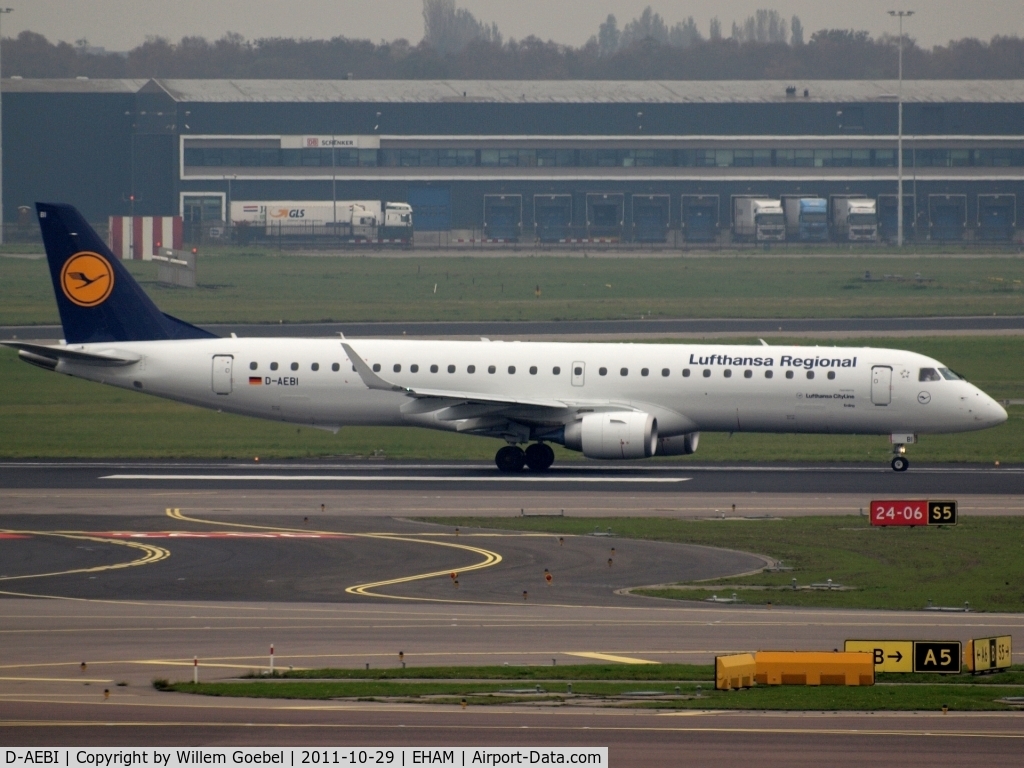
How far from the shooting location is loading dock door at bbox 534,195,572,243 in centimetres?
17238

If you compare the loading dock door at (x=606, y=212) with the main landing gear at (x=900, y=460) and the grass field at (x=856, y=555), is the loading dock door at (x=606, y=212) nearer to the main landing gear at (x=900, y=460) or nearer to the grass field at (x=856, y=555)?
the main landing gear at (x=900, y=460)

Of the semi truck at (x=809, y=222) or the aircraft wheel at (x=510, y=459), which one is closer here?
the aircraft wheel at (x=510, y=459)

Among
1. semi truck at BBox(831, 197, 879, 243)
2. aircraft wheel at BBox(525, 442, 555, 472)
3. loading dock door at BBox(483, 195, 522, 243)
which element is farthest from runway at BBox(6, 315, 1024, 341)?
loading dock door at BBox(483, 195, 522, 243)

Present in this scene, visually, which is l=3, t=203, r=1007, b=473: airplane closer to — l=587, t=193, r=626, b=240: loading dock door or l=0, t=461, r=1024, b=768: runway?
l=0, t=461, r=1024, b=768: runway

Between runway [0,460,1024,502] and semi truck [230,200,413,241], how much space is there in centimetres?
11138

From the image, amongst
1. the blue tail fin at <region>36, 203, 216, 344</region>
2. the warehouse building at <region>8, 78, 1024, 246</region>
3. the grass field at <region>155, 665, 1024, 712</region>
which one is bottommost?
the grass field at <region>155, 665, 1024, 712</region>

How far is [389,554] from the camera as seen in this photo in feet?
120

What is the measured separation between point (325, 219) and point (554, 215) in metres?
25.8

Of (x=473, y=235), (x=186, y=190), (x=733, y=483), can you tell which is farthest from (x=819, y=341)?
(x=186, y=190)

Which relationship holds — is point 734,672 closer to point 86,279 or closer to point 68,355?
point 68,355

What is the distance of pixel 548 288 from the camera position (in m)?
114

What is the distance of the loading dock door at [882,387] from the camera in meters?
49.6

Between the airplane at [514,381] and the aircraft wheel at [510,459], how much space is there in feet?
0.15

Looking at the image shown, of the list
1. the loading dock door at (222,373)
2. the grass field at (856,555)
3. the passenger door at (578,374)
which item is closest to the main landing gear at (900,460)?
the grass field at (856,555)
